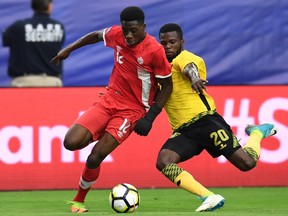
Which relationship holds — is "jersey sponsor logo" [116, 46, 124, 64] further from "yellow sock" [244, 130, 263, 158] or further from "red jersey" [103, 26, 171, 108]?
"yellow sock" [244, 130, 263, 158]

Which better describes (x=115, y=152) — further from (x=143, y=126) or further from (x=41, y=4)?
(x=143, y=126)

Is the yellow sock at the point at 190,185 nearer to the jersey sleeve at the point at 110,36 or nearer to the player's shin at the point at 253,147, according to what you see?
the player's shin at the point at 253,147

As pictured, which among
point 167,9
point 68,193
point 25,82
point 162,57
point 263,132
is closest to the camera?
point 162,57

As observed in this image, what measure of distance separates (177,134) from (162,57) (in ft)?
3.24

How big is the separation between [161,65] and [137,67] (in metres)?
0.34

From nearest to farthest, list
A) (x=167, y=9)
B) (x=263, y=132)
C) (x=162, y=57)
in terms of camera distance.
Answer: (x=162, y=57)
(x=263, y=132)
(x=167, y=9)

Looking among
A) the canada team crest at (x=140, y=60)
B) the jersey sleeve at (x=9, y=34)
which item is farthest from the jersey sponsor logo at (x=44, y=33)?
the canada team crest at (x=140, y=60)

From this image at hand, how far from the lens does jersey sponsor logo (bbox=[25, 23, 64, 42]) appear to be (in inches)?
584

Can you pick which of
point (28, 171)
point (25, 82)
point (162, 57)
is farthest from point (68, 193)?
point (162, 57)

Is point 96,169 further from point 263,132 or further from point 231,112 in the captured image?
point 231,112

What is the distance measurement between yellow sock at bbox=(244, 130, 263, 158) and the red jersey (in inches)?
55.8

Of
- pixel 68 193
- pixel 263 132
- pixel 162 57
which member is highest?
pixel 162 57

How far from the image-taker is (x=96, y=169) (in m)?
10.9

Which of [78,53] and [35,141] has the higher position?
[78,53]
